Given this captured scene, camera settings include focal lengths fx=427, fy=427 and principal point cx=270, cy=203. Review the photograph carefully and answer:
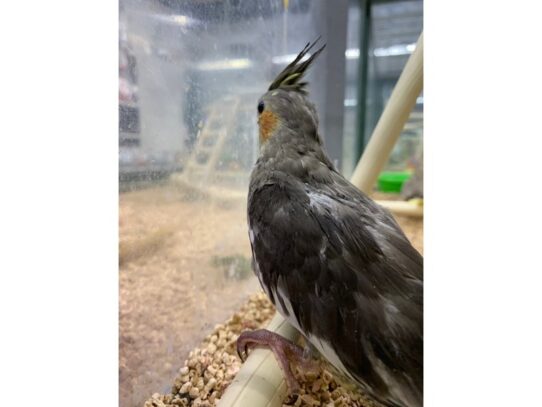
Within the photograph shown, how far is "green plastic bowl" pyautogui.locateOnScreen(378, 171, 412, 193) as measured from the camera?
45.5 inches

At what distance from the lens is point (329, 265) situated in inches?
23.6

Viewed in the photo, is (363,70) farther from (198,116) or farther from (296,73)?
(198,116)

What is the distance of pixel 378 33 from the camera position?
739 millimetres

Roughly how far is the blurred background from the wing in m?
0.21

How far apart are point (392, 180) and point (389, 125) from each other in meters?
0.39

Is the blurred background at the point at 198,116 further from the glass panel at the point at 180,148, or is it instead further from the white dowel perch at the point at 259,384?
the white dowel perch at the point at 259,384

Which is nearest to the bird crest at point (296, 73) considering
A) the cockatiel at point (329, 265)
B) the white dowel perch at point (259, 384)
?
the cockatiel at point (329, 265)

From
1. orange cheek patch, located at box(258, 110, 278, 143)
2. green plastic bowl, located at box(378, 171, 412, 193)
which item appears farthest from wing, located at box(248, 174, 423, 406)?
green plastic bowl, located at box(378, 171, 412, 193)

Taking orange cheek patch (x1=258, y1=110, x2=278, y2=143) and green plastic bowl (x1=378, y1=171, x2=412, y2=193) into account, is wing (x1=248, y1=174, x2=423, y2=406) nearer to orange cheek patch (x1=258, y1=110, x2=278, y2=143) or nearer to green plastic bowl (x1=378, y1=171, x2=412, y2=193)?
orange cheek patch (x1=258, y1=110, x2=278, y2=143)

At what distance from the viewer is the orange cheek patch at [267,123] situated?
2.58ft

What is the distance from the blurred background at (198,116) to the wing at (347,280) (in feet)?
0.69

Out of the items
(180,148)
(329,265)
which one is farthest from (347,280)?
(180,148)
